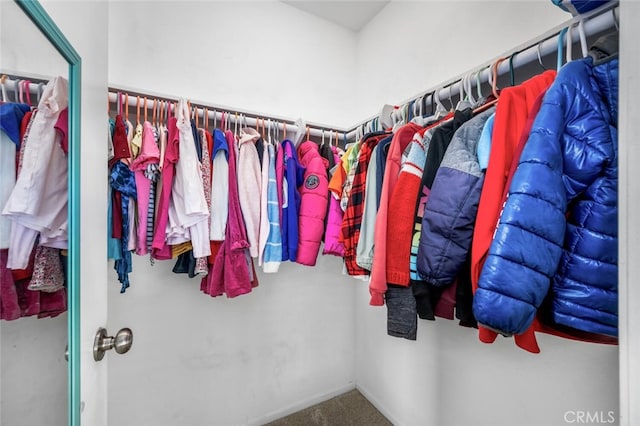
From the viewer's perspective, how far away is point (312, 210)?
1.26 meters

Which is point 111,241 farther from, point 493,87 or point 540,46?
point 540,46

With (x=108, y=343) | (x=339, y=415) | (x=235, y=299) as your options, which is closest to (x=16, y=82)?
(x=108, y=343)

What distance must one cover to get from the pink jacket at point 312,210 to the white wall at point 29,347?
88 cm

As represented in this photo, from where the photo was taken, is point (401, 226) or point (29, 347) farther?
point (401, 226)

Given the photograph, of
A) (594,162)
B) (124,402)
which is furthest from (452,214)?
(124,402)

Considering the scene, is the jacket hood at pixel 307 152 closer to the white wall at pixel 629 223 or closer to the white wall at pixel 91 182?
the white wall at pixel 91 182

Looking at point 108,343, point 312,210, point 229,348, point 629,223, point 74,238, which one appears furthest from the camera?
point 229,348

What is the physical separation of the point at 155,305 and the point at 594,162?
69.3 inches

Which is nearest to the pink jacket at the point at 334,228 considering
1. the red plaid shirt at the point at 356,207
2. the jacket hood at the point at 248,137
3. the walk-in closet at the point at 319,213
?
the walk-in closet at the point at 319,213

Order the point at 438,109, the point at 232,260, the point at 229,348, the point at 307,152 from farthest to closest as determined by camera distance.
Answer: the point at 229,348 < the point at 307,152 < the point at 232,260 < the point at 438,109

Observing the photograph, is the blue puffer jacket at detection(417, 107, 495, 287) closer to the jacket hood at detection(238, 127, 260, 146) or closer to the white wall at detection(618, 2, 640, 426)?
the white wall at detection(618, 2, 640, 426)

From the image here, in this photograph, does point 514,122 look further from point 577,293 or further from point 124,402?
point 124,402

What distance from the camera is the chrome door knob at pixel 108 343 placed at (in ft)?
1.95

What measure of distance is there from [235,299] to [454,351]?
4.02ft
